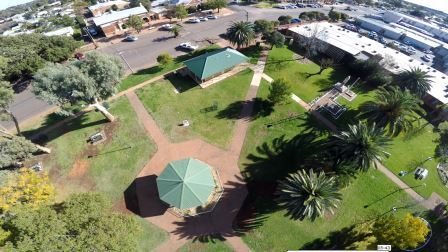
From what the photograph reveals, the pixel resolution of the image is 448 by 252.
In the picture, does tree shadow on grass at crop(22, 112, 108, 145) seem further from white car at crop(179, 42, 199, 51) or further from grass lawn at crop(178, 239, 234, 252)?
white car at crop(179, 42, 199, 51)

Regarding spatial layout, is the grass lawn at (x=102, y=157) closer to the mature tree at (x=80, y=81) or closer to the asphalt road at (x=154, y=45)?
the mature tree at (x=80, y=81)

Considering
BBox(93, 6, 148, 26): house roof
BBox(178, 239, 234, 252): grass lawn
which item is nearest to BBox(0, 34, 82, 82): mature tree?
BBox(93, 6, 148, 26): house roof

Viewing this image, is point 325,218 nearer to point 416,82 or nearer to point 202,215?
point 202,215

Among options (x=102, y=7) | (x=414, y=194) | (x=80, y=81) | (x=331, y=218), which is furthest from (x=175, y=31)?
(x=414, y=194)

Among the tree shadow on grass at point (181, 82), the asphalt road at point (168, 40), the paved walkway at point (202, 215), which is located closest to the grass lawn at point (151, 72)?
the asphalt road at point (168, 40)

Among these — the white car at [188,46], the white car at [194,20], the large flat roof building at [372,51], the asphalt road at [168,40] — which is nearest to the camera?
the large flat roof building at [372,51]
